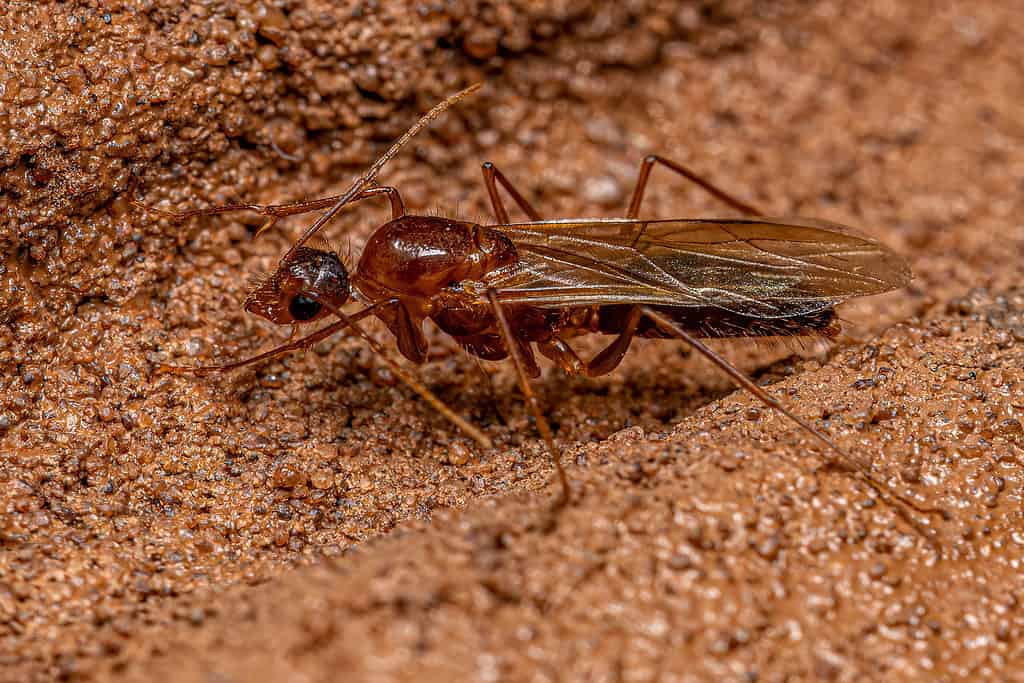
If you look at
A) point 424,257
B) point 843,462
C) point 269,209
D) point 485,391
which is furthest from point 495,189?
point 843,462

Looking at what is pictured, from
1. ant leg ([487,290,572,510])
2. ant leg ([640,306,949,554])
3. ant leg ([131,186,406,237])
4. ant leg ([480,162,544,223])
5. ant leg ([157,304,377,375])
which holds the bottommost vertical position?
ant leg ([640,306,949,554])

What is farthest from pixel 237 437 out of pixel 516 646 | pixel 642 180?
pixel 642 180

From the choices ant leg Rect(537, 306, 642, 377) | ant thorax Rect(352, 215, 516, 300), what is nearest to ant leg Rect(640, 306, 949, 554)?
ant leg Rect(537, 306, 642, 377)

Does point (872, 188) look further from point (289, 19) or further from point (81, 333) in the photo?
point (81, 333)

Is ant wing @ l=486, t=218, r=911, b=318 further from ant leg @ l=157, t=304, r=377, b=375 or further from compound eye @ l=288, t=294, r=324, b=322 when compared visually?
compound eye @ l=288, t=294, r=324, b=322

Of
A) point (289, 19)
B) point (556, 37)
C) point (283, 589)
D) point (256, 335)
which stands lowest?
point (283, 589)

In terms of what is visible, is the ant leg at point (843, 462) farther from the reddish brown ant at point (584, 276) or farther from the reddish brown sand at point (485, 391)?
the reddish brown ant at point (584, 276)

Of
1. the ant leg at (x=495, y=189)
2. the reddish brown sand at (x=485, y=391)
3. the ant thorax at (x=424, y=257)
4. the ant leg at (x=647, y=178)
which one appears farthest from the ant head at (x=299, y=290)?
the ant leg at (x=647, y=178)
